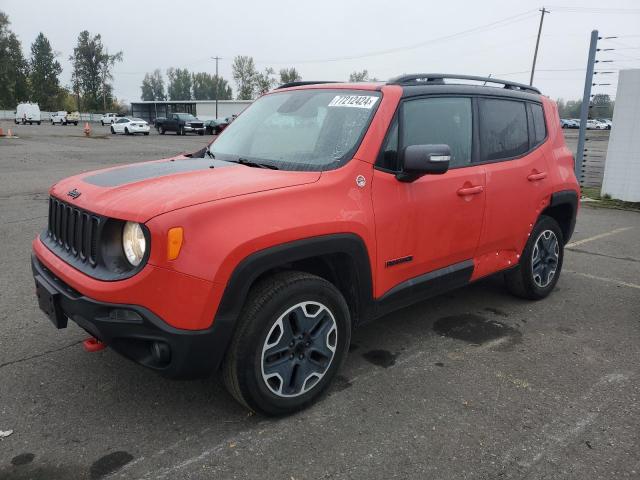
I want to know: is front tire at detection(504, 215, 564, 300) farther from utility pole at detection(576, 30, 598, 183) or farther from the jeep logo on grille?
utility pole at detection(576, 30, 598, 183)

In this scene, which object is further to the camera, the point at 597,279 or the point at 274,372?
the point at 597,279

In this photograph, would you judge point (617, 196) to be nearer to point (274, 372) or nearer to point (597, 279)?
point (597, 279)

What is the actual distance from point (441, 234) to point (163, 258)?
6.23ft

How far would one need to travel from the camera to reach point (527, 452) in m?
2.66

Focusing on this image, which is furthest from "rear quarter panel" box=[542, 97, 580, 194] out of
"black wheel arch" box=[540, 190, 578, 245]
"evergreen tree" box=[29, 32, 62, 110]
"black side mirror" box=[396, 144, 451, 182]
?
"evergreen tree" box=[29, 32, 62, 110]

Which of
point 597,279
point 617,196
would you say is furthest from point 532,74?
point 597,279

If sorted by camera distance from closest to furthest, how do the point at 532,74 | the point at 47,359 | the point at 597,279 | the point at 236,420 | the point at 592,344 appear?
the point at 236,420
the point at 47,359
the point at 592,344
the point at 597,279
the point at 532,74

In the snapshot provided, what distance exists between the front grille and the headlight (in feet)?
0.54

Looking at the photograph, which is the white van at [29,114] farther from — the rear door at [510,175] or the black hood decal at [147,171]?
the rear door at [510,175]

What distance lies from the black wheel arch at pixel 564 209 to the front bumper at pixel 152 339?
3.34m

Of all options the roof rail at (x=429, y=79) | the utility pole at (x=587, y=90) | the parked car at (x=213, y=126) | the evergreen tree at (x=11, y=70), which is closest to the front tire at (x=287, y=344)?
the roof rail at (x=429, y=79)

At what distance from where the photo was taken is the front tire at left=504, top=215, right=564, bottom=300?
4570mm

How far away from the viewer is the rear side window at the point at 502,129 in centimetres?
398

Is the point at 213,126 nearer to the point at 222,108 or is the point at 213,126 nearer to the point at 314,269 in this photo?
the point at 222,108
